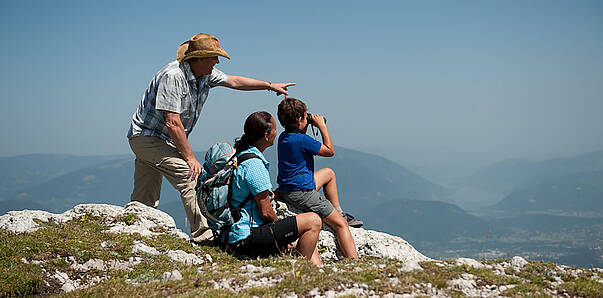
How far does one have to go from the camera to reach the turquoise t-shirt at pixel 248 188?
25.5ft

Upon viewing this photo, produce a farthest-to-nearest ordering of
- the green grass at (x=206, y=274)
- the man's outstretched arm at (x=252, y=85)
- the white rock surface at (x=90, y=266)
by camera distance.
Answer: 1. the man's outstretched arm at (x=252, y=85)
2. the white rock surface at (x=90, y=266)
3. the green grass at (x=206, y=274)

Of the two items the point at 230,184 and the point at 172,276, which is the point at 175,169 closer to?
the point at 230,184

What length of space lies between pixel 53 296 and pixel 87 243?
7.55 feet

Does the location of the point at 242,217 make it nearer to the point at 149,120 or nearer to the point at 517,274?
the point at 149,120

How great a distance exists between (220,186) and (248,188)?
21.2 inches

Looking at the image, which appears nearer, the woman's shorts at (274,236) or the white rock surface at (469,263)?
the white rock surface at (469,263)

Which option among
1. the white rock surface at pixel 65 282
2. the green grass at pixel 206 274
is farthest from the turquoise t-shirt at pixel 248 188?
the white rock surface at pixel 65 282

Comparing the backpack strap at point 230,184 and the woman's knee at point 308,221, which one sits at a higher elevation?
the backpack strap at point 230,184

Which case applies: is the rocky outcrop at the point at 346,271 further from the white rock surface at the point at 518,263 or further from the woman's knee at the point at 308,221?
the woman's knee at the point at 308,221

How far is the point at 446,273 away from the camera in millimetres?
7184

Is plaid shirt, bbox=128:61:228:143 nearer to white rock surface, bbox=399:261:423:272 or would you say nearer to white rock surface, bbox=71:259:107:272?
white rock surface, bbox=71:259:107:272

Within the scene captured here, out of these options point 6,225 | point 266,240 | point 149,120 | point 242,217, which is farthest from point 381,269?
point 6,225

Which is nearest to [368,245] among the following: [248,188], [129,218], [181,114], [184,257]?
[248,188]

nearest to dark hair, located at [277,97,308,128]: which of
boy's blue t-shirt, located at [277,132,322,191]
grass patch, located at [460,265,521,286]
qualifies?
boy's blue t-shirt, located at [277,132,322,191]
